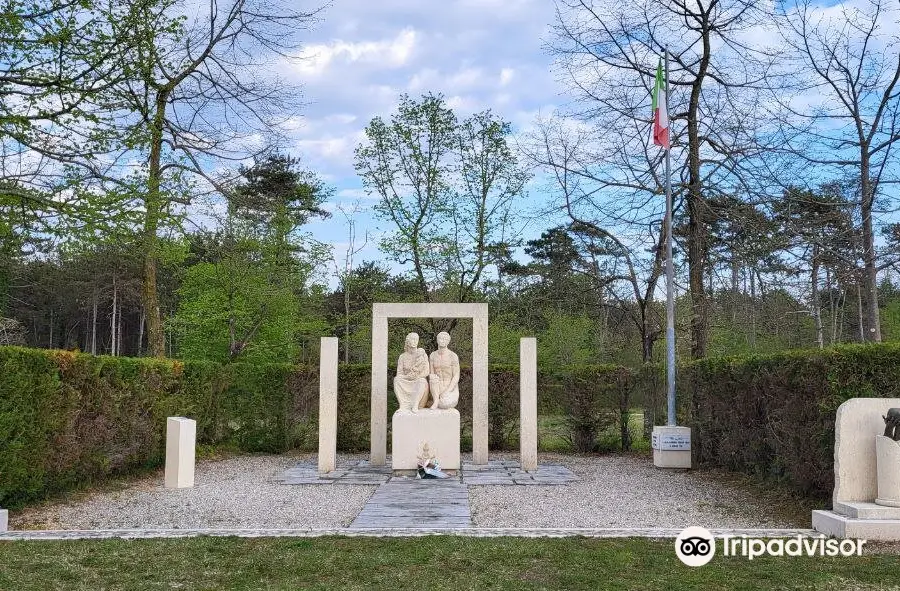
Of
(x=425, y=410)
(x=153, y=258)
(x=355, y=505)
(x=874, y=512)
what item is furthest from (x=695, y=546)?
(x=153, y=258)

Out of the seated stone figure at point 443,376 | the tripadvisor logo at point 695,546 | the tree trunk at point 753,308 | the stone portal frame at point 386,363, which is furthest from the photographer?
the tree trunk at point 753,308

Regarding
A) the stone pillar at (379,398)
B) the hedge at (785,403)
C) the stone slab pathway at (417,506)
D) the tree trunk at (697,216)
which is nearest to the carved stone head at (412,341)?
the stone pillar at (379,398)

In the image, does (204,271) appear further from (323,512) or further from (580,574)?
(580,574)

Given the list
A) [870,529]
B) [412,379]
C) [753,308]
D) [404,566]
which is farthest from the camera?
[753,308]

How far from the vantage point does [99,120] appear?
903 centimetres

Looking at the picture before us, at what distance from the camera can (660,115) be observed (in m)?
12.3

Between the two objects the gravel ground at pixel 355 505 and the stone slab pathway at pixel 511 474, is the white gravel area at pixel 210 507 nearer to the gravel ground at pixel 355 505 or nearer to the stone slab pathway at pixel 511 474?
the gravel ground at pixel 355 505

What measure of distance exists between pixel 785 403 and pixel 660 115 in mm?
5879

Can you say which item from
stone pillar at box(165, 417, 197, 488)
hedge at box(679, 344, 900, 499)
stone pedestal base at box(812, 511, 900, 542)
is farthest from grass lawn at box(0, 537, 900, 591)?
stone pillar at box(165, 417, 197, 488)

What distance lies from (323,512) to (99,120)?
5397mm

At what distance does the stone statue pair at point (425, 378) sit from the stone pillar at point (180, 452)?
3291mm

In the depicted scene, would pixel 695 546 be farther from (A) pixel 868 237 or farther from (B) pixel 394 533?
(A) pixel 868 237

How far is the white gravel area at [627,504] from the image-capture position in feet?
24.5

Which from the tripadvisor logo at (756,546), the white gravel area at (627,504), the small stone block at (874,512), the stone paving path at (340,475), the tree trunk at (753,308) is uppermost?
the tree trunk at (753,308)
